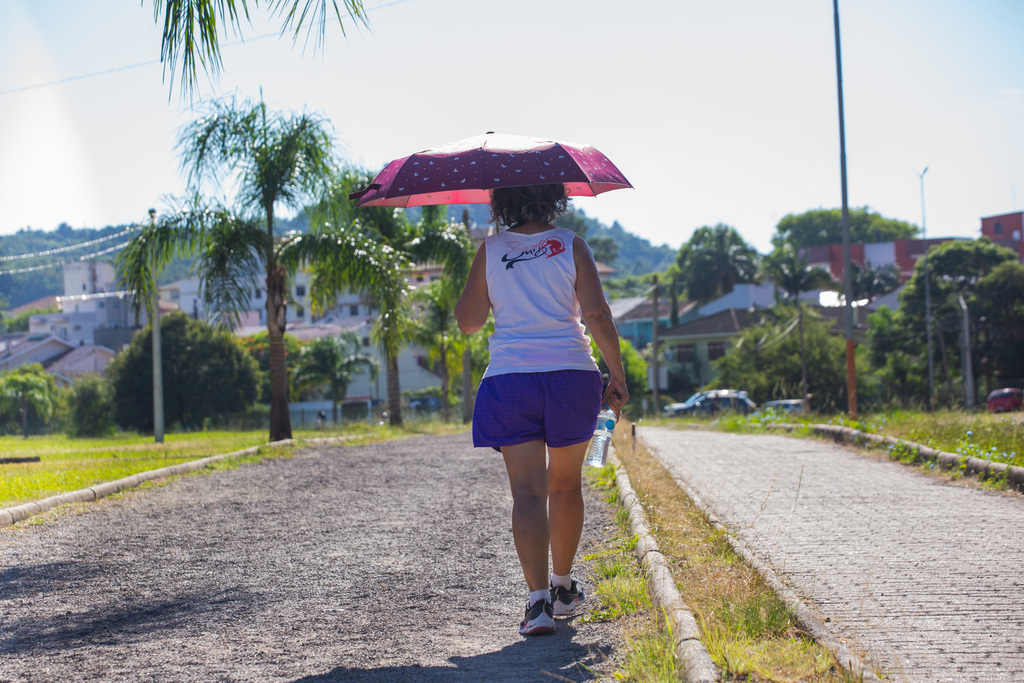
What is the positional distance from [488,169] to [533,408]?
1.02 m

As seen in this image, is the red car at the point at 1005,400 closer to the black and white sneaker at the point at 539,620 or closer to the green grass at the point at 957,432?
the green grass at the point at 957,432

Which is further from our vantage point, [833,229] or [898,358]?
[833,229]

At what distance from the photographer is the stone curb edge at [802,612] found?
278cm

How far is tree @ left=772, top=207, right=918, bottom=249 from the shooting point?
347 ft

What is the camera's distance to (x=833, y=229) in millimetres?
107938

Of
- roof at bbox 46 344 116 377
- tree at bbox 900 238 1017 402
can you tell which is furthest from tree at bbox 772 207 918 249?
roof at bbox 46 344 116 377

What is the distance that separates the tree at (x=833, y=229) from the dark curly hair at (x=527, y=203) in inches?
4235

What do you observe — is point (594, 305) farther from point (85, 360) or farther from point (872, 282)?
point (872, 282)

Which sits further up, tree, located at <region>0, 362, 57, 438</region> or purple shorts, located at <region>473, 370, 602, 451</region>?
purple shorts, located at <region>473, 370, 602, 451</region>

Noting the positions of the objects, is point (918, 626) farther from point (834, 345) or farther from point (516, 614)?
point (834, 345)

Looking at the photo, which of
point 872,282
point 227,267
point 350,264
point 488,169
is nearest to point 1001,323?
point 872,282

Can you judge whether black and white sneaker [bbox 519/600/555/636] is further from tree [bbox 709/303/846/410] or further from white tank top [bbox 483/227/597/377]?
tree [bbox 709/303/846/410]

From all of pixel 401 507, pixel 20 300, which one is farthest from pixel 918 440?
pixel 20 300

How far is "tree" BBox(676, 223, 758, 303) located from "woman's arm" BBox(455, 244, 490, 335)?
76.5 meters
